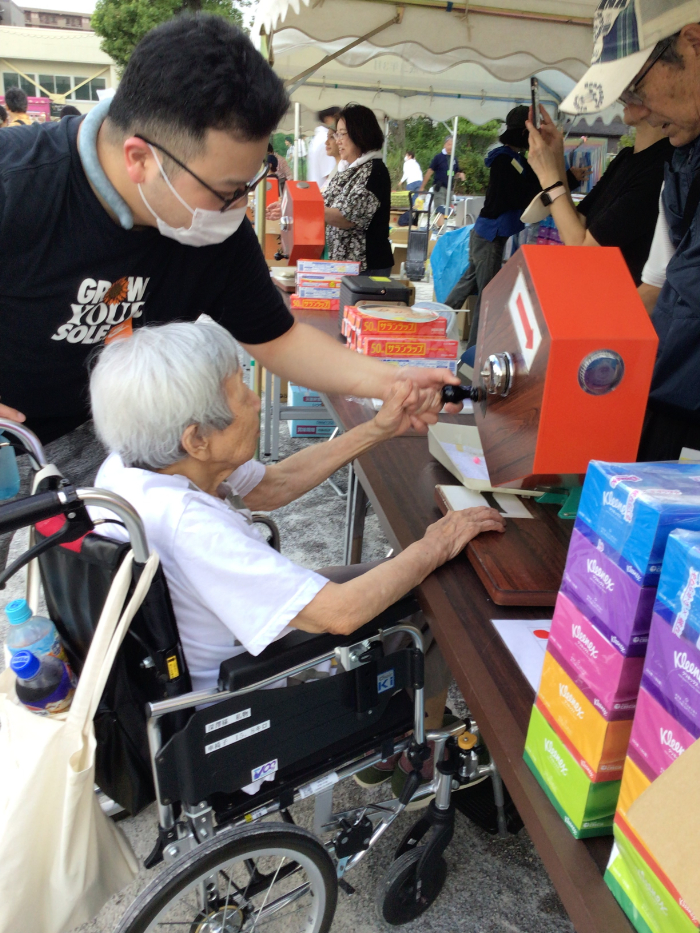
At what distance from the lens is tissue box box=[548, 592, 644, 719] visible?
0.63 metres

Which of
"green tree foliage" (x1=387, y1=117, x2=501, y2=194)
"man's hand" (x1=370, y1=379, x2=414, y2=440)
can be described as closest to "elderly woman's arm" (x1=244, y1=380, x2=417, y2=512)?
"man's hand" (x1=370, y1=379, x2=414, y2=440)

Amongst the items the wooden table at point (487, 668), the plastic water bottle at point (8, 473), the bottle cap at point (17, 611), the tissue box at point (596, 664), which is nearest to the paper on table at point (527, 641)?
the wooden table at point (487, 668)

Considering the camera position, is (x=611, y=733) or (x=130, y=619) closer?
(x=611, y=733)

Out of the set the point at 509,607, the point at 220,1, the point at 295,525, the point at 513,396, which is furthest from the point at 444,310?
the point at 220,1

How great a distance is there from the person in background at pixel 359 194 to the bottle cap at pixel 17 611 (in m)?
3.62

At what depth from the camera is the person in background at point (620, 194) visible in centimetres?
245

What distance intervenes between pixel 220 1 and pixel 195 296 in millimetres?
27495

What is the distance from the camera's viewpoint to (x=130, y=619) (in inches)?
40.2

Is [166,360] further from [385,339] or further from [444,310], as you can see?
[444,310]

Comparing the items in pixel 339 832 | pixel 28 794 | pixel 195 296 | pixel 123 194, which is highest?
pixel 123 194

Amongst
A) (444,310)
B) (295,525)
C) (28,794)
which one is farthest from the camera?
(295,525)

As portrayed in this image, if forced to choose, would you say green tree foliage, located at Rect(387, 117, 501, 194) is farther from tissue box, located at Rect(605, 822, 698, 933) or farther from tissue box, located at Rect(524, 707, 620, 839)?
tissue box, located at Rect(605, 822, 698, 933)

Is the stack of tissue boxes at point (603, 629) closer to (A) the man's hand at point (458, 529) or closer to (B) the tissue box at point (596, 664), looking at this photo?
(B) the tissue box at point (596, 664)

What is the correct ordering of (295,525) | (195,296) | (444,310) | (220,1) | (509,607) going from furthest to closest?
(220,1) < (295,525) < (444,310) < (195,296) < (509,607)
